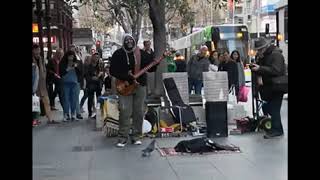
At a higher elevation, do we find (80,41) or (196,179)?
(80,41)

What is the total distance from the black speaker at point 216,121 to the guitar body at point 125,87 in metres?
1.64

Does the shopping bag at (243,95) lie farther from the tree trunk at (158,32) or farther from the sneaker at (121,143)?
the sneaker at (121,143)

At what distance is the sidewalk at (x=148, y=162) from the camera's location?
24.4 ft

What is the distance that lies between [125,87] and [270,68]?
2.54 meters

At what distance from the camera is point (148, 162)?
8367mm

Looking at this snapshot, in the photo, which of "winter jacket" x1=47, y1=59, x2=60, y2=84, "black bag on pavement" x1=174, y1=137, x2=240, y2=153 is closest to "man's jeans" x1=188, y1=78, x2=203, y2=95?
"winter jacket" x1=47, y1=59, x2=60, y2=84

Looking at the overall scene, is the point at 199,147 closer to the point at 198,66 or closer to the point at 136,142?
the point at 136,142

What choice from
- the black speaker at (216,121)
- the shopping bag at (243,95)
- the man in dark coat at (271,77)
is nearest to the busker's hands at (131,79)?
the black speaker at (216,121)

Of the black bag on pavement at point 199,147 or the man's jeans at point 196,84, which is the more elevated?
the man's jeans at point 196,84

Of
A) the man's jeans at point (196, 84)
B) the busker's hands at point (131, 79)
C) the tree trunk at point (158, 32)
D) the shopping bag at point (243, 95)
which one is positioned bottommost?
the shopping bag at point (243, 95)
